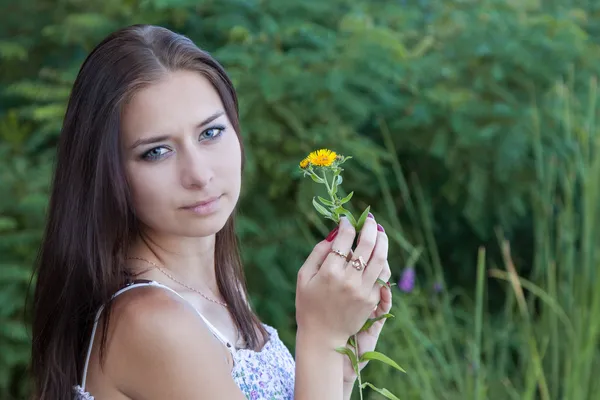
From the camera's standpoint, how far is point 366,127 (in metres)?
3.96

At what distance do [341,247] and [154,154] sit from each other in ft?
1.18

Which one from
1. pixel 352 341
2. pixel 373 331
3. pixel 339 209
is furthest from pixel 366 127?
pixel 339 209

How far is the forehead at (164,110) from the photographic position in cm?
158

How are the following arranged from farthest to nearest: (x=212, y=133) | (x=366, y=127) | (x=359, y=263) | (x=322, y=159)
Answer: (x=366, y=127), (x=212, y=133), (x=359, y=263), (x=322, y=159)

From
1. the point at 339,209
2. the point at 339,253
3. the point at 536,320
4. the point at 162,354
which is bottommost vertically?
the point at 536,320

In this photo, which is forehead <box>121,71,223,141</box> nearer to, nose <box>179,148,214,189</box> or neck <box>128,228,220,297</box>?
nose <box>179,148,214,189</box>

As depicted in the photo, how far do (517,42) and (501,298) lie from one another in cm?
113

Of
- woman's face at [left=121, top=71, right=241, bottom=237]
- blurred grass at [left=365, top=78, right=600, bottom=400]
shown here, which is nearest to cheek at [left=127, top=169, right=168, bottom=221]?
woman's face at [left=121, top=71, right=241, bottom=237]

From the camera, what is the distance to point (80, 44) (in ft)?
13.1

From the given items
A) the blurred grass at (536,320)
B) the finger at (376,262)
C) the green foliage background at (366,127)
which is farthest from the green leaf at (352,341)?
the green foliage background at (366,127)

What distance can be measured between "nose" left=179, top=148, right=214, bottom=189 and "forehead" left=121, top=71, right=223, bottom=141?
0.04 m

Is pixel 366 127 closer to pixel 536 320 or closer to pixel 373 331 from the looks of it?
pixel 536 320

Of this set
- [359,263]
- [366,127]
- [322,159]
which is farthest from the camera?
[366,127]

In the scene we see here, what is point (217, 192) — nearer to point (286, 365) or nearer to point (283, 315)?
point (286, 365)
